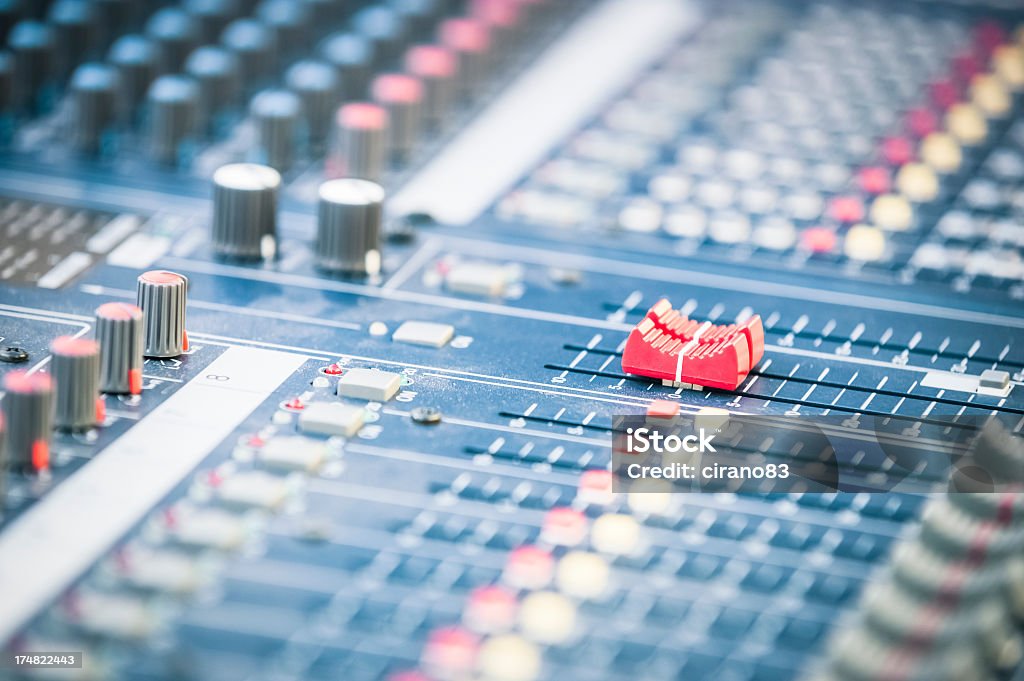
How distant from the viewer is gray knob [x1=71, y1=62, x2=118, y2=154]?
8.74m

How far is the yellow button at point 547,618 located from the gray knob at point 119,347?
182cm

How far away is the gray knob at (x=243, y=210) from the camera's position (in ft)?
25.0

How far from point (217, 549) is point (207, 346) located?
1808mm

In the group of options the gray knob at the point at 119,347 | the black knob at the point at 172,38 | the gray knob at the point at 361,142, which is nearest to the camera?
the gray knob at the point at 119,347

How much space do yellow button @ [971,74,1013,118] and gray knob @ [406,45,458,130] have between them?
8.61ft

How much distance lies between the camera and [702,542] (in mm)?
5289

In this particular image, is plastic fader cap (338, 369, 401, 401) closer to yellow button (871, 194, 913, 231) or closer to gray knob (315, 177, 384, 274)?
gray knob (315, 177, 384, 274)

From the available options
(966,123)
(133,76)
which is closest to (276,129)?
(133,76)

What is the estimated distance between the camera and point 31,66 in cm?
919

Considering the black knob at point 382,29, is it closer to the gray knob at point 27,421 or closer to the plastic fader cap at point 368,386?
the plastic fader cap at point 368,386

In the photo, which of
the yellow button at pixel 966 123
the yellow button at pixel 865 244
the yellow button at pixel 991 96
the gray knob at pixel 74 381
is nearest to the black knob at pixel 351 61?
the yellow button at pixel 865 244

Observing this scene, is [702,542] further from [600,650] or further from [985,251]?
[985,251]

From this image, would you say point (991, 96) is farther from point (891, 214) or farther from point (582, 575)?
point (582, 575)

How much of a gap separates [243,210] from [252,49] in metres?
2.20
